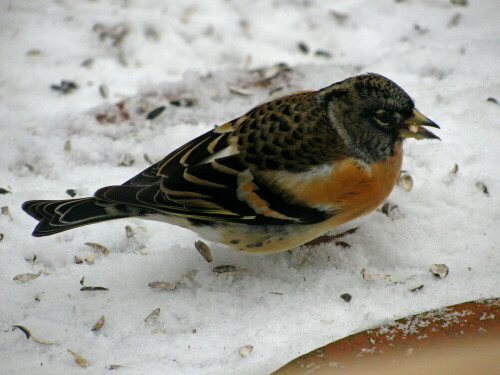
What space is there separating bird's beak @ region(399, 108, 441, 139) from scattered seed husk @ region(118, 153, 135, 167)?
61.0 inches

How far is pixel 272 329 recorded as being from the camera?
212cm

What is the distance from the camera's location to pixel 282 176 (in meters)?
2.10

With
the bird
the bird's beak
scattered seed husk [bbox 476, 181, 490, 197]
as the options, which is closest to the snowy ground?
scattered seed husk [bbox 476, 181, 490, 197]

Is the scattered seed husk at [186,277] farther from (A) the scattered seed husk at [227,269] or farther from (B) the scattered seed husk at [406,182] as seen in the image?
(B) the scattered seed husk at [406,182]

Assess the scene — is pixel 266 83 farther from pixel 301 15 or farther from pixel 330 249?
pixel 330 249

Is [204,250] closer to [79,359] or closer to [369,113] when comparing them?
[79,359]

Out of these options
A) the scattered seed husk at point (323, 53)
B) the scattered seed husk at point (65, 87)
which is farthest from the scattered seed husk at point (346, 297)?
the scattered seed husk at point (65, 87)

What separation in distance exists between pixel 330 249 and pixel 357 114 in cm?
67

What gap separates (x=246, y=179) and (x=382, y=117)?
632 millimetres

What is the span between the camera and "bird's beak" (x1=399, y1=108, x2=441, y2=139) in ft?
7.31

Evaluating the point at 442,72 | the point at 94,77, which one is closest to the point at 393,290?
the point at 442,72

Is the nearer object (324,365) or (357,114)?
(324,365)

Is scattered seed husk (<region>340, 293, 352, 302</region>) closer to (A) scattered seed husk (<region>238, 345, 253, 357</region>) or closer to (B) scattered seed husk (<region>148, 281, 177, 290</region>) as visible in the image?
(A) scattered seed husk (<region>238, 345, 253, 357</region>)

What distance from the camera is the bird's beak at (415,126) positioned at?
2229 millimetres
